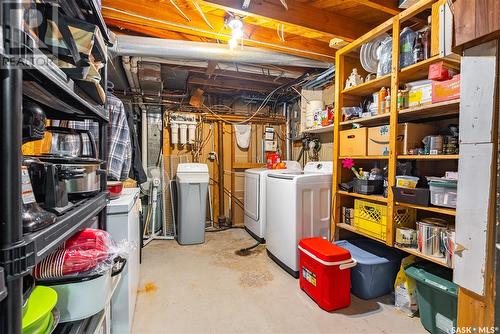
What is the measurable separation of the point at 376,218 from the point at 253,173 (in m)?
1.94

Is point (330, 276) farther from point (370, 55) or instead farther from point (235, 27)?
point (235, 27)

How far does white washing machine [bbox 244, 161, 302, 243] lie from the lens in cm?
338

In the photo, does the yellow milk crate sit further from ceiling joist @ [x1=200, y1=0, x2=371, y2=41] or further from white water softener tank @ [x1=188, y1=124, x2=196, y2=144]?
white water softener tank @ [x1=188, y1=124, x2=196, y2=144]

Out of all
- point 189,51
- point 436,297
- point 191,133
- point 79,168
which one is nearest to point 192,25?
Result: point 189,51

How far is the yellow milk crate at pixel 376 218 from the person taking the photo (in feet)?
6.28

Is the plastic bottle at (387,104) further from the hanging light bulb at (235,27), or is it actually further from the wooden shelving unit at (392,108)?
the hanging light bulb at (235,27)

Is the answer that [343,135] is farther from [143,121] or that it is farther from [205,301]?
[143,121]

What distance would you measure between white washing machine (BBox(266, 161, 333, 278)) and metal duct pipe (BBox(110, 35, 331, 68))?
1265 mm

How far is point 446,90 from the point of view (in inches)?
61.2

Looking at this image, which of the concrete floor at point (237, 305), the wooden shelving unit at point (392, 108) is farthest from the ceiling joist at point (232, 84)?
the concrete floor at point (237, 305)

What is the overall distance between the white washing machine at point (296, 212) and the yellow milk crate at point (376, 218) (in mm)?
387

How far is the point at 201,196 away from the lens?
11.6 ft

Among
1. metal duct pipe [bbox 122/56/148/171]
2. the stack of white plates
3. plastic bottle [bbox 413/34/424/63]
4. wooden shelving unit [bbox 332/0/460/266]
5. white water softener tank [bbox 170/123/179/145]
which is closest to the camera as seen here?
wooden shelving unit [bbox 332/0/460/266]

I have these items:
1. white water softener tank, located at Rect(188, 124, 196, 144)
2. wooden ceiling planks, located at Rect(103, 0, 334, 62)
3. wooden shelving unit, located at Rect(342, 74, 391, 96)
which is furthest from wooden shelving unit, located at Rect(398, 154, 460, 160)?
white water softener tank, located at Rect(188, 124, 196, 144)
